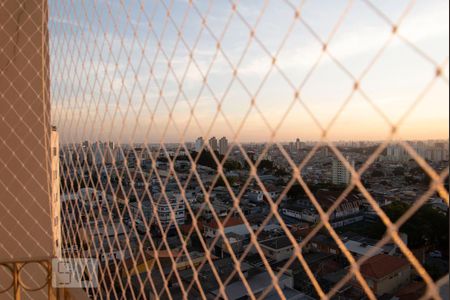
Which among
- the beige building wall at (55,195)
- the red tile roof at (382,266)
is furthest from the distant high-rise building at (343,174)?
the red tile roof at (382,266)

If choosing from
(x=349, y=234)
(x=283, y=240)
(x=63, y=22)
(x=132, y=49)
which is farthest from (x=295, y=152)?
(x=349, y=234)

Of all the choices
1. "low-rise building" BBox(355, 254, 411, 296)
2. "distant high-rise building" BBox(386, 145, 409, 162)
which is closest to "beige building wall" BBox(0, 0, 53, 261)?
"distant high-rise building" BBox(386, 145, 409, 162)

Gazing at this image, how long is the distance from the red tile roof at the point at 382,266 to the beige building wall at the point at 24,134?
451 centimetres

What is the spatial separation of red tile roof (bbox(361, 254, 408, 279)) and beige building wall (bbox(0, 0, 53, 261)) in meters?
4.51

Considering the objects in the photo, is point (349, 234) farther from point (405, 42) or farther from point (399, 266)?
point (405, 42)

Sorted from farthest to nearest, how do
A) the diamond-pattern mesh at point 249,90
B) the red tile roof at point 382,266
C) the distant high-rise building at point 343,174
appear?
the red tile roof at point 382,266 → the distant high-rise building at point 343,174 → the diamond-pattern mesh at point 249,90

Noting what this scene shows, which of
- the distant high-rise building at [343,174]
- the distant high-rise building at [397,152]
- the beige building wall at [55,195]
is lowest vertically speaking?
the distant high-rise building at [397,152]

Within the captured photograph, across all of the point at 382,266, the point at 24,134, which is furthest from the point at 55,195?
the point at 382,266

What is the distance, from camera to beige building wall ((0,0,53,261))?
48.0 inches

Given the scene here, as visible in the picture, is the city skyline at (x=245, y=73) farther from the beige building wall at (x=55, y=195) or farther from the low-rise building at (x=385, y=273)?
the low-rise building at (x=385, y=273)

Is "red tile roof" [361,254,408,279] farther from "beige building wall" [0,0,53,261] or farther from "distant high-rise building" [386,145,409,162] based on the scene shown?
"distant high-rise building" [386,145,409,162]

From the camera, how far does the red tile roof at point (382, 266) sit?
482cm

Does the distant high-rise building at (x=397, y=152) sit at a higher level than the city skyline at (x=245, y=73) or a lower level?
lower

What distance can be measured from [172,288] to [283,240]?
7.70 ft
